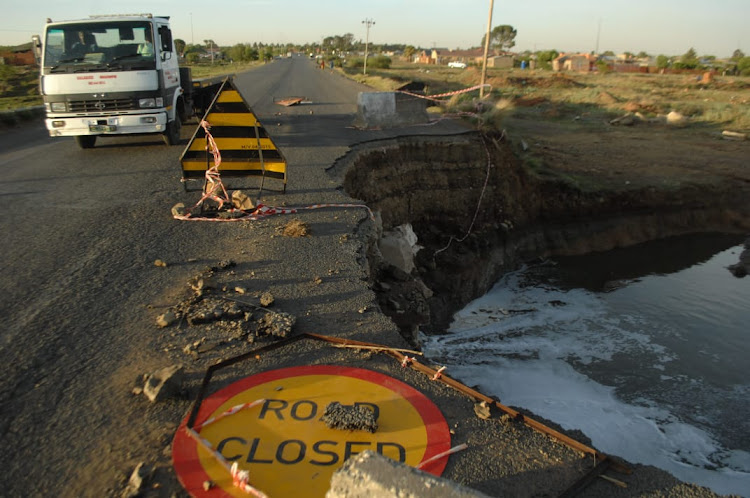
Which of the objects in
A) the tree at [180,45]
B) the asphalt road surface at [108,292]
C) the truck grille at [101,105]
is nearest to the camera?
the asphalt road surface at [108,292]

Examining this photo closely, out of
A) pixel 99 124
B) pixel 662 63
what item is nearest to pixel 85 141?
pixel 99 124

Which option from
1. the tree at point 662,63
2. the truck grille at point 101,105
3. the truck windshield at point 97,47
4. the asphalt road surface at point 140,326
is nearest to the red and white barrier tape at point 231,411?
the asphalt road surface at point 140,326

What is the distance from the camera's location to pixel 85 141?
36.7 ft

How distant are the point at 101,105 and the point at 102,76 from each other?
0.55 meters

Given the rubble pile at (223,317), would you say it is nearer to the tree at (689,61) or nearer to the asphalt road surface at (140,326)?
the asphalt road surface at (140,326)

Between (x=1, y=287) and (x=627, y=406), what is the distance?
7.12 meters

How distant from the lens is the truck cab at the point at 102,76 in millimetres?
9797

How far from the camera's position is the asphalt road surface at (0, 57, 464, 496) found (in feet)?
9.75

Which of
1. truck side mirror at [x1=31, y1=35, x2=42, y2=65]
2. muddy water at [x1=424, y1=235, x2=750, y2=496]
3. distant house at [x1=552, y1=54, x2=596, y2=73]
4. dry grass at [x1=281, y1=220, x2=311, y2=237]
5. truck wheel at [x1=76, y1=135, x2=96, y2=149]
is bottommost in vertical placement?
muddy water at [x1=424, y1=235, x2=750, y2=496]

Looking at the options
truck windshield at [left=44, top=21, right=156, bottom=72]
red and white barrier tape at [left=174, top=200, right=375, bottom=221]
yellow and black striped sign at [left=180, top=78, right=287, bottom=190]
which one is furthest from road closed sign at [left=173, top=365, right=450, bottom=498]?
truck windshield at [left=44, top=21, right=156, bottom=72]

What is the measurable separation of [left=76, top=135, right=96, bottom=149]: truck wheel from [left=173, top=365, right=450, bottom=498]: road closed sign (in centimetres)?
987

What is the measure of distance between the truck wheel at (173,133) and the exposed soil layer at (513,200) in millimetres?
3969

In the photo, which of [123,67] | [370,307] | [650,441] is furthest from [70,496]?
[123,67]

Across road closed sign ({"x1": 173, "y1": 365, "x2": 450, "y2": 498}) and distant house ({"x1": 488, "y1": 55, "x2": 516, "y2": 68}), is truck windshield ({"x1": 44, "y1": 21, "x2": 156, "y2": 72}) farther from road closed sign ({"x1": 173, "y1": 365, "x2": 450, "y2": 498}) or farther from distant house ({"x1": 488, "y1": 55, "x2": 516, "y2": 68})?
distant house ({"x1": 488, "y1": 55, "x2": 516, "y2": 68})
